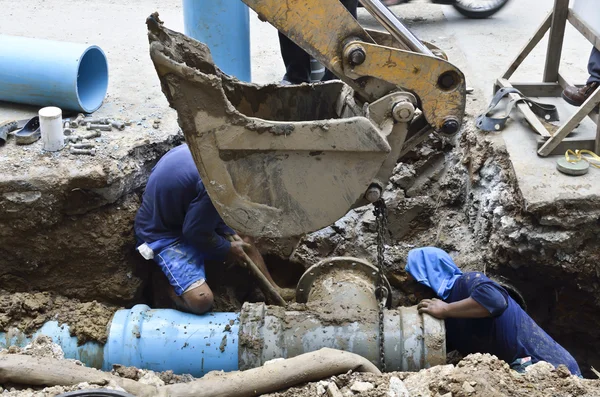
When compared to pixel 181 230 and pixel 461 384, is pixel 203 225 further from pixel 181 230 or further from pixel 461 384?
pixel 461 384

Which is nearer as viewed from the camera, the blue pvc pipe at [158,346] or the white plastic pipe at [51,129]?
the blue pvc pipe at [158,346]

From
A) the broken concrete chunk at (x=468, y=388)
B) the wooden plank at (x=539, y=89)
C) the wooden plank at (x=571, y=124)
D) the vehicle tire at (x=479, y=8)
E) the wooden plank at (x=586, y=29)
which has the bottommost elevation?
the broken concrete chunk at (x=468, y=388)

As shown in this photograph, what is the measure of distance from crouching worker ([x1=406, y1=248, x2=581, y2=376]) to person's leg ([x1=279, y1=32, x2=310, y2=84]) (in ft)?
7.63

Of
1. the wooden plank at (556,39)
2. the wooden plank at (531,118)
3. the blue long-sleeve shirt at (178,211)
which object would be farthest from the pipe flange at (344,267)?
the wooden plank at (556,39)

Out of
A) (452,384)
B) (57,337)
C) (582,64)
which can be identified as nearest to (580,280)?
(452,384)

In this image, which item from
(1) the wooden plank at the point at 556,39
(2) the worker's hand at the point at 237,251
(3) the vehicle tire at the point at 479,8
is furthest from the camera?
(3) the vehicle tire at the point at 479,8

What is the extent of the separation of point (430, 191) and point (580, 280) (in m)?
1.36

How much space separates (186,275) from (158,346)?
0.60 meters

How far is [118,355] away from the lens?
414 centimetres

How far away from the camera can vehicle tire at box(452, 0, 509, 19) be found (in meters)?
7.98

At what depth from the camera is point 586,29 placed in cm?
510

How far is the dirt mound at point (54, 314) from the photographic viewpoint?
418cm

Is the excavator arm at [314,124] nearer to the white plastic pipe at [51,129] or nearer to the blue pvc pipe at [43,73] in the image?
the white plastic pipe at [51,129]

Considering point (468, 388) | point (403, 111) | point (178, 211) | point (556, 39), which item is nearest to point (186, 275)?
point (178, 211)
